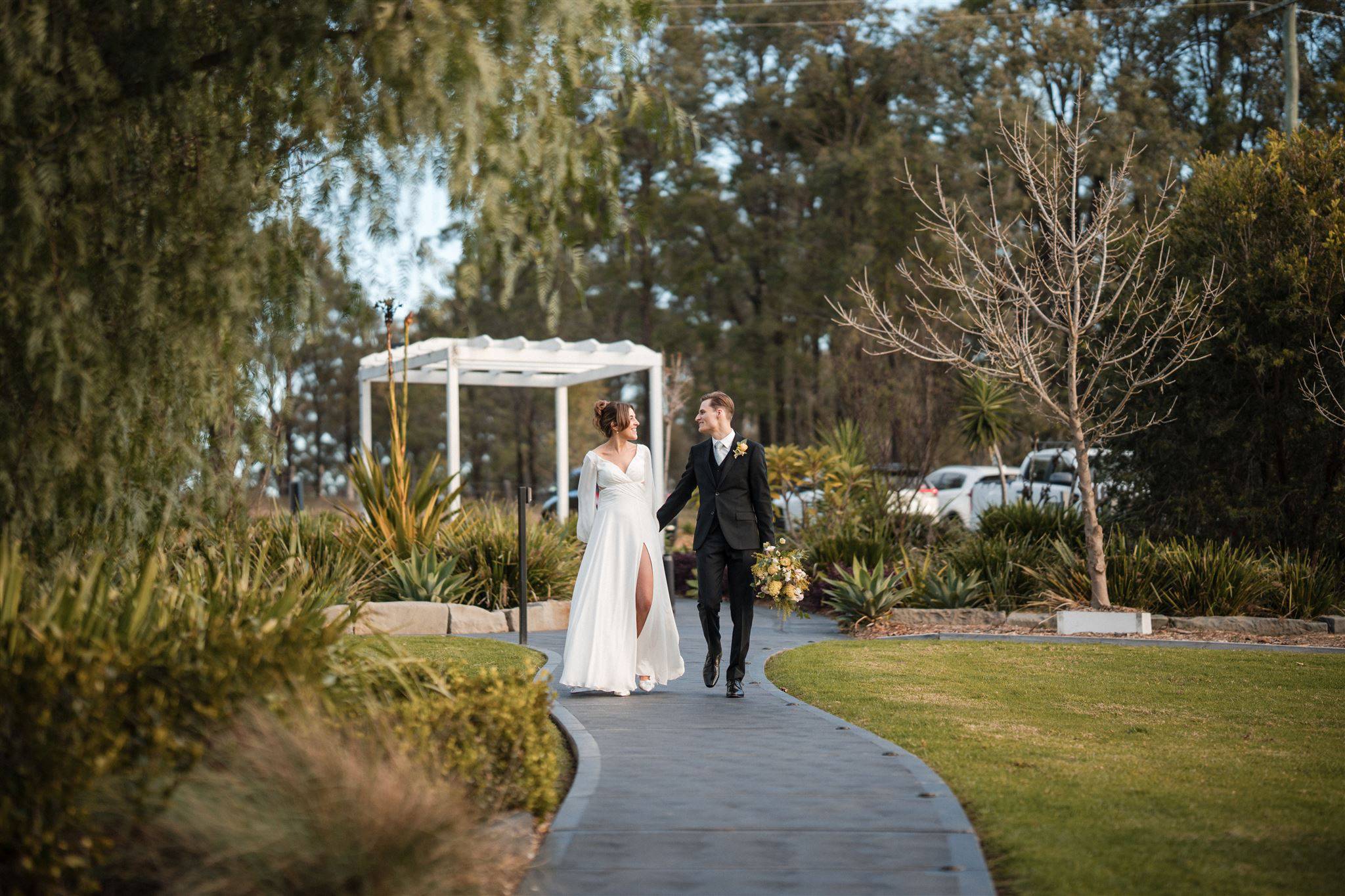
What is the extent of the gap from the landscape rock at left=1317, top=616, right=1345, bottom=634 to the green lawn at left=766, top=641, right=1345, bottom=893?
6.91 ft

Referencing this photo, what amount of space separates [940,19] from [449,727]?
39434mm

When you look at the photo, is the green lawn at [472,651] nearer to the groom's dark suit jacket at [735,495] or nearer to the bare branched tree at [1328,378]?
the groom's dark suit jacket at [735,495]

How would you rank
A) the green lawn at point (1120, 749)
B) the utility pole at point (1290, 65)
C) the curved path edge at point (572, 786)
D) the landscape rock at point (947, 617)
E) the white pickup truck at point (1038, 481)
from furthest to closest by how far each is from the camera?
the white pickup truck at point (1038, 481)
the utility pole at point (1290, 65)
the landscape rock at point (947, 617)
the curved path edge at point (572, 786)
the green lawn at point (1120, 749)

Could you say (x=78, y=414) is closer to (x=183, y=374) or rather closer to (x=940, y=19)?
(x=183, y=374)

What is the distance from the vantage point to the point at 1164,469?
16.5 metres

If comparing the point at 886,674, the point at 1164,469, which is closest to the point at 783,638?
the point at 886,674

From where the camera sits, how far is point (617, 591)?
921cm

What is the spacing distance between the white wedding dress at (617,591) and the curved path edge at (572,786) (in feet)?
1.66

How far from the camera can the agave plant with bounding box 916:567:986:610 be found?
14477mm

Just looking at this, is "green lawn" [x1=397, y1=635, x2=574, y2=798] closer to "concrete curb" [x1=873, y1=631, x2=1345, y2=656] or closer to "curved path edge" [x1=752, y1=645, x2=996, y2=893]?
"curved path edge" [x1=752, y1=645, x2=996, y2=893]

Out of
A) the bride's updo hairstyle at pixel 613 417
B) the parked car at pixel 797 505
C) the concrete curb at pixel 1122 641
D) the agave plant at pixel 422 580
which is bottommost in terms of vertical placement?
the concrete curb at pixel 1122 641

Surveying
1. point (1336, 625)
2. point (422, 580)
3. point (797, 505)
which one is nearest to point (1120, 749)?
point (1336, 625)

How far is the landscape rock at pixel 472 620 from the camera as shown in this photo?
44.7 feet

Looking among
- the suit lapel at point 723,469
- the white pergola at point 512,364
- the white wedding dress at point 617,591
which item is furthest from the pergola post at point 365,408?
the suit lapel at point 723,469
